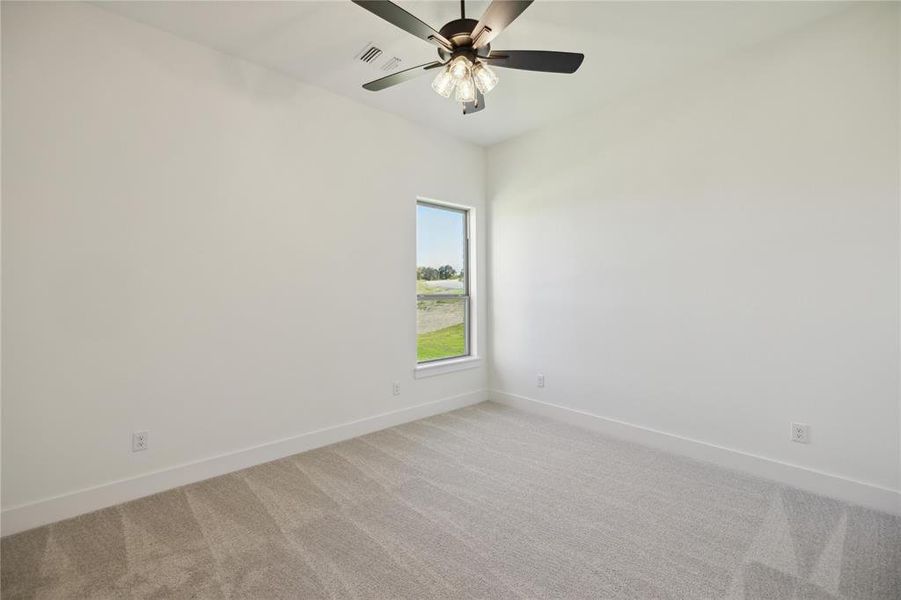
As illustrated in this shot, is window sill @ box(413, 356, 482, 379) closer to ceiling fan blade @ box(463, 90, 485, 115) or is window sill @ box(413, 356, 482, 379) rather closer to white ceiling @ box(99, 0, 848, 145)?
ceiling fan blade @ box(463, 90, 485, 115)

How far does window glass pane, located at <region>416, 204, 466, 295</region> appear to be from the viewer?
13.5ft

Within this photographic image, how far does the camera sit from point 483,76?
2123 mm

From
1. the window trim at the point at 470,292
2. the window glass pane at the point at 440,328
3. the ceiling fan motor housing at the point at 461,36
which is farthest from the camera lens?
the window trim at the point at 470,292

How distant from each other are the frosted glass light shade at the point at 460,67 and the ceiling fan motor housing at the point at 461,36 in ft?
0.07

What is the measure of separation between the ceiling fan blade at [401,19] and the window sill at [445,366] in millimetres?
2789

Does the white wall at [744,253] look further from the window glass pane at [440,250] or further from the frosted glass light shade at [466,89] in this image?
the frosted glass light shade at [466,89]

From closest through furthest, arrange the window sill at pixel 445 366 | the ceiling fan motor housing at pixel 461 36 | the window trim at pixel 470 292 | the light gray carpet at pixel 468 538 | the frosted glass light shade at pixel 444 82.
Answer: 1. the light gray carpet at pixel 468 538
2. the ceiling fan motor housing at pixel 461 36
3. the frosted glass light shade at pixel 444 82
4. the window sill at pixel 445 366
5. the window trim at pixel 470 292

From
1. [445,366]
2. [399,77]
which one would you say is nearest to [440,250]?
[445,366]

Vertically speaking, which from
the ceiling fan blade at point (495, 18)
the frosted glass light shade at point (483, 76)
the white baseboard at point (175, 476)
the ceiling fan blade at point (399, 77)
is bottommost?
the white baseboard at point (175, 476)

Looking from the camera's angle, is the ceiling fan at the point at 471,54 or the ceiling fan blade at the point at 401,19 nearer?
the ceiling fan blade at the point at 401,19

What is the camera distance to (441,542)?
78.9 inches

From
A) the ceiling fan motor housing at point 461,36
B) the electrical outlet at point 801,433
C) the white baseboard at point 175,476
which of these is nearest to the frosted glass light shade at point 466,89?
the ceiling fan motor housing at point 461,36

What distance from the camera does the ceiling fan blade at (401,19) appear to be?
158 cm

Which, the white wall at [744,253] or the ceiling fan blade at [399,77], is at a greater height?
the ceiling fan blade at [399,77]
